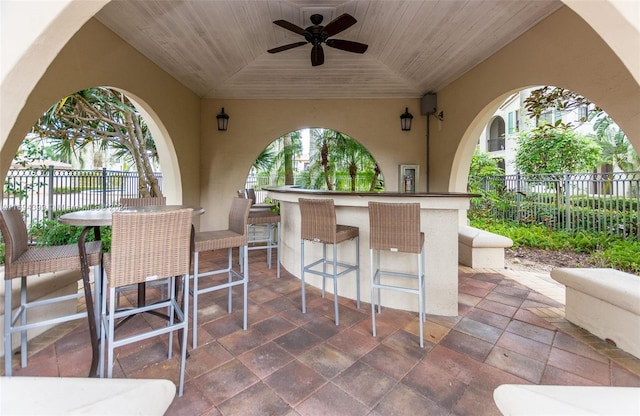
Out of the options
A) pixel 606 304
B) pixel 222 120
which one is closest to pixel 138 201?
pixel 222 120

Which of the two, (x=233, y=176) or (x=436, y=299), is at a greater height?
(x=233, y=176)

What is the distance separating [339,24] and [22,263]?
3268 millimetres

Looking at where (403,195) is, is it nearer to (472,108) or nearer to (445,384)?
(445,384)

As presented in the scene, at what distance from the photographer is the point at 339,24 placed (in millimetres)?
2863

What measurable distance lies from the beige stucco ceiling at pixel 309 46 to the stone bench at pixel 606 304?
2.55 metres

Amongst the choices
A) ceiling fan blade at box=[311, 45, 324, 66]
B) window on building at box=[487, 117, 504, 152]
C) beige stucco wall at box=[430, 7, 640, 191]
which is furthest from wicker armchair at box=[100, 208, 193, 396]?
window on building at box=[487, 117, 504, 152]

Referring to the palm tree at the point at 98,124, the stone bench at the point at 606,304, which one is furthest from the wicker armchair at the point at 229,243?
the palm tree at the point at 98,124

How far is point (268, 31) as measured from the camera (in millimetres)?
3641

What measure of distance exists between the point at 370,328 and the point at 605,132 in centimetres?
1048

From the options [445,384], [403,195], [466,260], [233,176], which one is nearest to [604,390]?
[445,384]

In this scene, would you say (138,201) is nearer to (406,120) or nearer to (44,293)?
(44,293)

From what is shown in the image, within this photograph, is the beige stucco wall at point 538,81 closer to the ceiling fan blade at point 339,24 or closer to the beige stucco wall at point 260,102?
the beige stucco wall at point 260,102

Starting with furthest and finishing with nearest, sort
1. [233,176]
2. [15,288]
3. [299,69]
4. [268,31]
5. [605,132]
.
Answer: [605,132]
[233,176]
[299,69]
[268,31]
[15,288]

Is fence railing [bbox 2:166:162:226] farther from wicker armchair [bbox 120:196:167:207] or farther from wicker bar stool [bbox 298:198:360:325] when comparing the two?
wicker bar stool [bbox 298:198:360:325]
